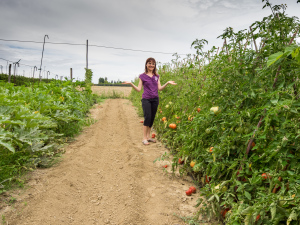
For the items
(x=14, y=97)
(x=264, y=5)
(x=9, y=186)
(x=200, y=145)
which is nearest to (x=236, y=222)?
(x=200, y=145)

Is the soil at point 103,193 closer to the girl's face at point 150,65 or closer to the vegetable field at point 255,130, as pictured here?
the vegetable field at point 255,130

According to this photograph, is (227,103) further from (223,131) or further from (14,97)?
(14,97)

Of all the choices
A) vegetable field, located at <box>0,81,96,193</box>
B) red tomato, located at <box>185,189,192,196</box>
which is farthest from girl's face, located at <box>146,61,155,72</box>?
red tomato, located at <box>185,189,192,196</box>

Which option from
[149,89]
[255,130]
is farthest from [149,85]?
[255,130]

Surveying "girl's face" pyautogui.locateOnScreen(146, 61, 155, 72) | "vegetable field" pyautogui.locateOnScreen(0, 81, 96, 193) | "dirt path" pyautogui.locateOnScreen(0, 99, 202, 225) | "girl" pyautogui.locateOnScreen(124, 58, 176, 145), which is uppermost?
"girl's face" pyautogui.locateOnScreen(146, 61, 155, 72)

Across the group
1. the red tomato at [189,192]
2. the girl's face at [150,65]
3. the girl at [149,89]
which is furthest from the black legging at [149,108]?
the red tomato at [189,192]

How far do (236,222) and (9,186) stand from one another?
239cm

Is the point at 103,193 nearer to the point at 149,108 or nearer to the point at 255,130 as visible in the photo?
the point at 255,130

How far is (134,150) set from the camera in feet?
13.5

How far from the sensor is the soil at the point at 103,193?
2.22 metres

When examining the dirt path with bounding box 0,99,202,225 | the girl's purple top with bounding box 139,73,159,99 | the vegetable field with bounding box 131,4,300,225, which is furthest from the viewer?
the girl's purple top with bounding box 139,73,159,99

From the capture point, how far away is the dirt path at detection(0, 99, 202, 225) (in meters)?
2.22

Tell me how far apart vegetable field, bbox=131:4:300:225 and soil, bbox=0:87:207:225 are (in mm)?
466

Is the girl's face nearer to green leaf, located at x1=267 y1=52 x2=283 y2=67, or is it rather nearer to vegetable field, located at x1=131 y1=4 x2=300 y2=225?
vegetable field, located at x1=131 y1=4 x2=300 y2=225
